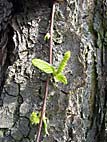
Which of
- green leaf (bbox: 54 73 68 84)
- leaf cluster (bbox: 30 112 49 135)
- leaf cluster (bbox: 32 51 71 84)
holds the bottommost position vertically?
leaf cluster (bbox: 30 112 49 135)

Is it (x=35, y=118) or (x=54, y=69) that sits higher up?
(x=54, y=69)

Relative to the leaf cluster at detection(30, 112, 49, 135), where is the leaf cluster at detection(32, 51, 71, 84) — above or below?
above

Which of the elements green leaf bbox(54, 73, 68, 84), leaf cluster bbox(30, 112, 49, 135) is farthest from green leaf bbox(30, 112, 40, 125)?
green leaf bbox(54, 73, 68, 84)

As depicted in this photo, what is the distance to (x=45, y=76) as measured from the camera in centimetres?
81

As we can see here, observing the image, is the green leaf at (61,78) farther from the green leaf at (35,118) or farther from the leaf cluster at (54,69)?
the green leaf at (35,118)

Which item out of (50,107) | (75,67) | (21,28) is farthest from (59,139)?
(21,28)

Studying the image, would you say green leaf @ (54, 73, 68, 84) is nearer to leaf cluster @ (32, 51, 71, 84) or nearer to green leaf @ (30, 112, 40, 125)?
leaf cluster @ (32, 51, 71, 84)

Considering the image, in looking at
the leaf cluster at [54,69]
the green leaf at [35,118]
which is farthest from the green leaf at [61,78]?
the green leaf at [35,118]

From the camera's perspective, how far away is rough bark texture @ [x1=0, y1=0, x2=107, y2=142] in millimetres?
804

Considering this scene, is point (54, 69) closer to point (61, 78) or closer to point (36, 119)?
point (61, 78)

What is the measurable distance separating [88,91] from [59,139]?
0.49ft

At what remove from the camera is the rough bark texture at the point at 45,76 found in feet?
2.64

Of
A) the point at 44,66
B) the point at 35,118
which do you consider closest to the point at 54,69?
the point at 44,66

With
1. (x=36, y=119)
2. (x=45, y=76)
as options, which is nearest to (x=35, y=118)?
(x=36, y=119)
